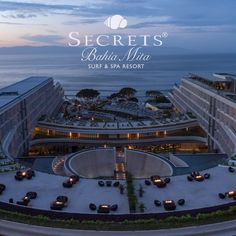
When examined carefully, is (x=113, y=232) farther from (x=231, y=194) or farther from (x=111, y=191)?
(x=231, y=194)

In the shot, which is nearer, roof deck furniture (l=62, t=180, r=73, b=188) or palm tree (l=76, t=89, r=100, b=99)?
roof deck furniture (l=62, t=180, r=73, b=188)

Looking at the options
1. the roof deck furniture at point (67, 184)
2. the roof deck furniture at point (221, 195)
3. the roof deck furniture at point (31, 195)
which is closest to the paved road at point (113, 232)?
the roof deck furniture at point (221, 195)

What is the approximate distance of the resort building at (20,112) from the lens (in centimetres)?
5325

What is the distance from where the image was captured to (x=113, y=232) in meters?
24.8

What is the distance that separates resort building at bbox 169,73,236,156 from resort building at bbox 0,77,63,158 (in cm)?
2843

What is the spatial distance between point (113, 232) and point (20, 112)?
40.1 meters

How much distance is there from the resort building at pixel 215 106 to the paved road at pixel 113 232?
66.1 ft

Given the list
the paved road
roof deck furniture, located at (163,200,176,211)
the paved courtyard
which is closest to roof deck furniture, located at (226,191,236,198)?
the paved courtyard

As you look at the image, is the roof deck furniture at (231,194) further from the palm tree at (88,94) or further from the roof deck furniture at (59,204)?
the palm tree at (88,94)

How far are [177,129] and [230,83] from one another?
11.9 meters

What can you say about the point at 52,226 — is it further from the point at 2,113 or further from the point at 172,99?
the point at 172,99

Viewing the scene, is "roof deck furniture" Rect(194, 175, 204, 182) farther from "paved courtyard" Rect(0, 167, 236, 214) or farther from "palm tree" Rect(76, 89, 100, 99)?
"palm tree" Rect(76, 89, 100, 99)

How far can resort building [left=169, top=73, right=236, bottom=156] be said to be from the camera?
Result: 5525cm

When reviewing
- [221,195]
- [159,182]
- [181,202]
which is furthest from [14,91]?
[221,195]
